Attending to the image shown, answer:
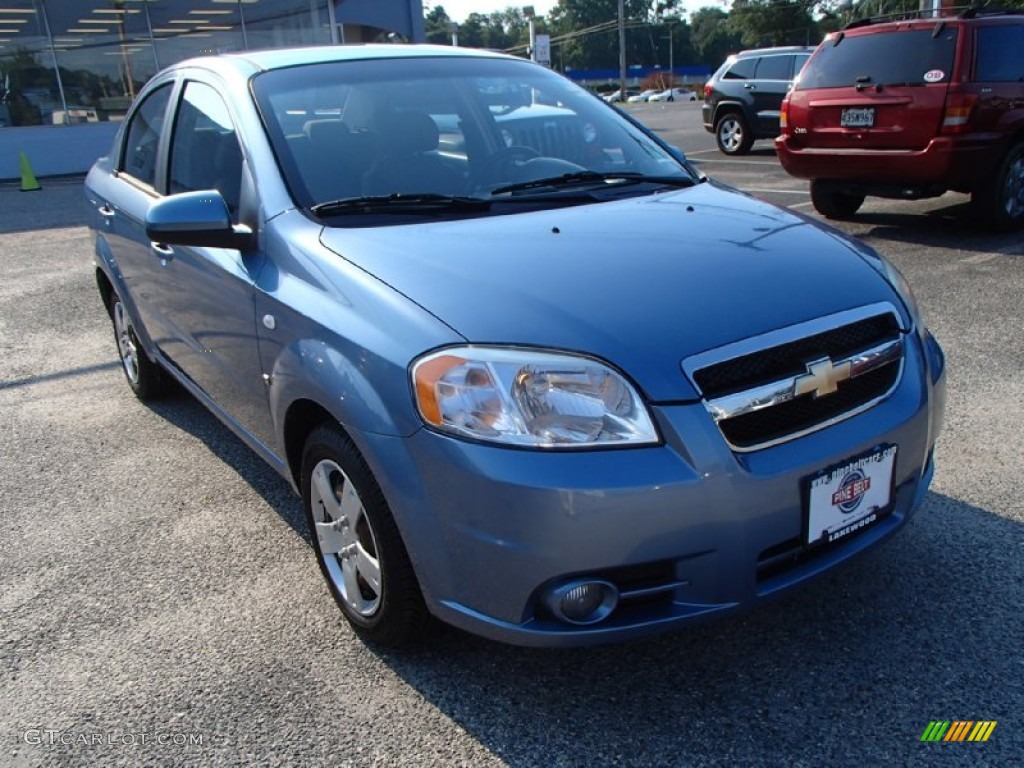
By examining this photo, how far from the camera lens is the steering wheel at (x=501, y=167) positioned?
9.92ft

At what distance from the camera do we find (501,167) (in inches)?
123

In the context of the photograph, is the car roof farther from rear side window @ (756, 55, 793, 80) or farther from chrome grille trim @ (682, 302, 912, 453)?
rear side window @ (756, 55, 793, 80)

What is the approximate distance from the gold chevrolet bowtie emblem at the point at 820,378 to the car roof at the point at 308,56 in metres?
2.14

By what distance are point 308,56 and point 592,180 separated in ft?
4.00

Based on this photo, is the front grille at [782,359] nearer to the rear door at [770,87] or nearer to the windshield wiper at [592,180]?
the windshield wiper at [592,180]

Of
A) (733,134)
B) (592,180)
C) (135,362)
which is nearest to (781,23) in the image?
(733,134)

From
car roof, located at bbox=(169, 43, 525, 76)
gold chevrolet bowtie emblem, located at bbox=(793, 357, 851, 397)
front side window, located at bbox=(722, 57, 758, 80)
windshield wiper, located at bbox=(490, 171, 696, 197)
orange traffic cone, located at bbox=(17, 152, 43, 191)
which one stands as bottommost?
orange traffic cone, located at bbox=(17, 152, 43, 191)

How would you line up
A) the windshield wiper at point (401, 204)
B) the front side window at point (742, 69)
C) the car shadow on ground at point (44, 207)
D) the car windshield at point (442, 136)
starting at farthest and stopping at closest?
the front side window at point (742, 69)
the car shadow on ground at point (44, 207)
the car windshield at point (442, 136)
the windshield wiper at point (401, 204)

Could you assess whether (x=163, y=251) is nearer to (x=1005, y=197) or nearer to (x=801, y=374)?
(x=801, y=374)

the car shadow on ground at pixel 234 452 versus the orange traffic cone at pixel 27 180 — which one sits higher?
the orange traffic cone at pixel 27 180

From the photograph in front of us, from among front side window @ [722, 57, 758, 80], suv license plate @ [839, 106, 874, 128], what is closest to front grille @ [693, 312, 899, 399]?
suv license plate @ [839, 106, 874, 128]

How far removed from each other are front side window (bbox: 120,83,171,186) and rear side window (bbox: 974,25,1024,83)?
19.9 ft

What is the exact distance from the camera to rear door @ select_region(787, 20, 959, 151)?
7039 mm

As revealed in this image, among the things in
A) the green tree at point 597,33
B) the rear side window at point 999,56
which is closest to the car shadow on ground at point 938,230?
the rear side window at point 999,56
